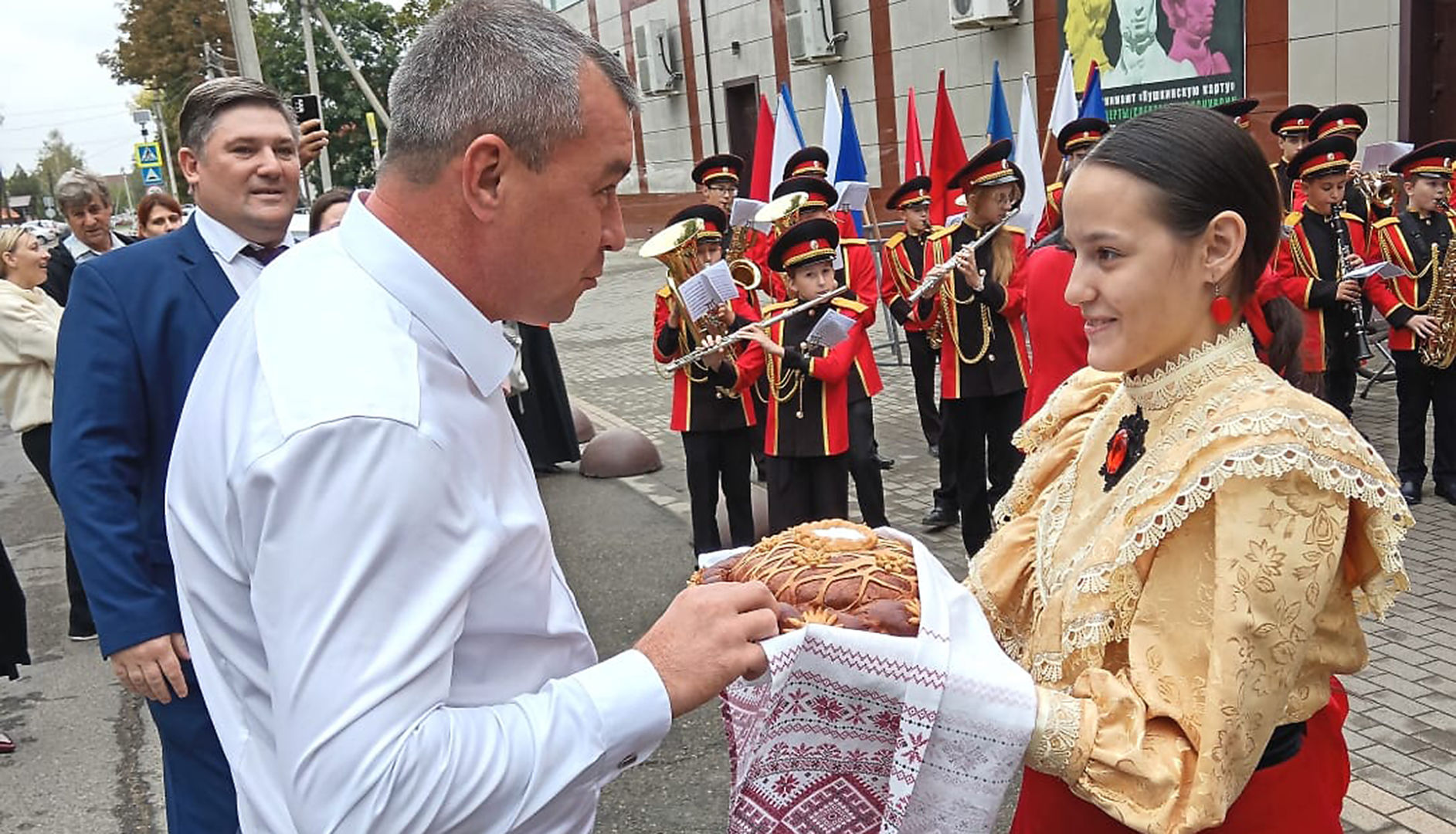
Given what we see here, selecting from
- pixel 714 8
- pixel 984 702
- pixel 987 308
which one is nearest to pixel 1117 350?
pixel 984 702

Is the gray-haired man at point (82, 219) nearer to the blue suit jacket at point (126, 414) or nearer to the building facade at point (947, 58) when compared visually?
the building facade at point (947, 58)

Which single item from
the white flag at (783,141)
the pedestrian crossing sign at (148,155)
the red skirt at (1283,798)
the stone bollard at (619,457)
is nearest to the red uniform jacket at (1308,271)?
the stone bollard at (619,457)

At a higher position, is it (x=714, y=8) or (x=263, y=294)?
(x=714, y=8)

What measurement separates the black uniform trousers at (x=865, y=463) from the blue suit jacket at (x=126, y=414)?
401cm

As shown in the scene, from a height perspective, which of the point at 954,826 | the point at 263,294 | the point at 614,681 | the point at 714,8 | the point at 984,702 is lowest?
the point at 954,826

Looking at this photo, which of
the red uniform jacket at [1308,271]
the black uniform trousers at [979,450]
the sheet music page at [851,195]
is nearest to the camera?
the black uniform trousers at [979,450]

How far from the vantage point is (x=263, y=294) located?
151cm

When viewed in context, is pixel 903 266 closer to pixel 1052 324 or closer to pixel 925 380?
pixel 925 380

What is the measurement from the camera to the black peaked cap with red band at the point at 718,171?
9.62 m

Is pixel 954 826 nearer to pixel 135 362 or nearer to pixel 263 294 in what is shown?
pixel 263 294

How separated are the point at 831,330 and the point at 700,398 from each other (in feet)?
3.30

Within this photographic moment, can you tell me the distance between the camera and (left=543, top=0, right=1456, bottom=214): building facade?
1089 centimetres

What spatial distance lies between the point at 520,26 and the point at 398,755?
0.87 m

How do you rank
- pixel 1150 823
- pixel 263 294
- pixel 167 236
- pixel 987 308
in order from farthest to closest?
1. pixel 987 308
2. pixel 167 236
3. pixel 1150 823
4. pixel 263 294
